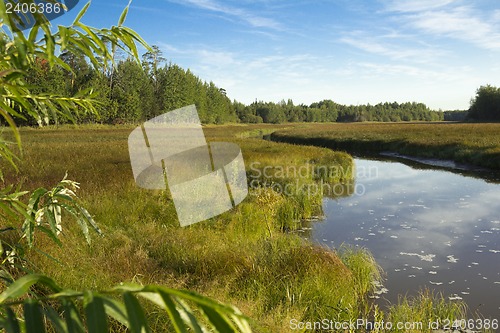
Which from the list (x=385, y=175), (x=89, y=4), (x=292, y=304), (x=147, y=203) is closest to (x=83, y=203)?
(x=147, y=203)

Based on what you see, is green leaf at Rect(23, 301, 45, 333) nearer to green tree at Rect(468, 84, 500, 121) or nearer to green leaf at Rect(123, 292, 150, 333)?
green leaf at Rect(123, 292, 150, 333)

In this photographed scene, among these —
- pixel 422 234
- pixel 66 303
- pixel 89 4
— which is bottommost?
pixel 422 234

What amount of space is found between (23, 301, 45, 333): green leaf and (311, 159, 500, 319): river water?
5.61 m

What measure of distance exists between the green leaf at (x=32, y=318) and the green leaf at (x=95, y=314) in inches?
4.1

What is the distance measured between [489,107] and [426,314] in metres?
81.2

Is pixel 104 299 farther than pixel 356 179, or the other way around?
pixel 356 179

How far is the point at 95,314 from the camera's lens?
0.60 m

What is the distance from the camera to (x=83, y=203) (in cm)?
767

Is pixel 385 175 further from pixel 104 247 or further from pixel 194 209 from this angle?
pixel 104 247

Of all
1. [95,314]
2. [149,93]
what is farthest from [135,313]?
[149,93]

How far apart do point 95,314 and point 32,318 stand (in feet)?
0.43

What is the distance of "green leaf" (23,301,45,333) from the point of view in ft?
2.07

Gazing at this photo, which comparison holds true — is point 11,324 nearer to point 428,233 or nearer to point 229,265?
point 229,265

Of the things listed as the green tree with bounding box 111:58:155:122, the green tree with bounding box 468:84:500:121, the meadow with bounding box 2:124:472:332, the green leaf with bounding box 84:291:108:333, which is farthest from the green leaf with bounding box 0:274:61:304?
the green tree with bounding box 468:84:500:121
